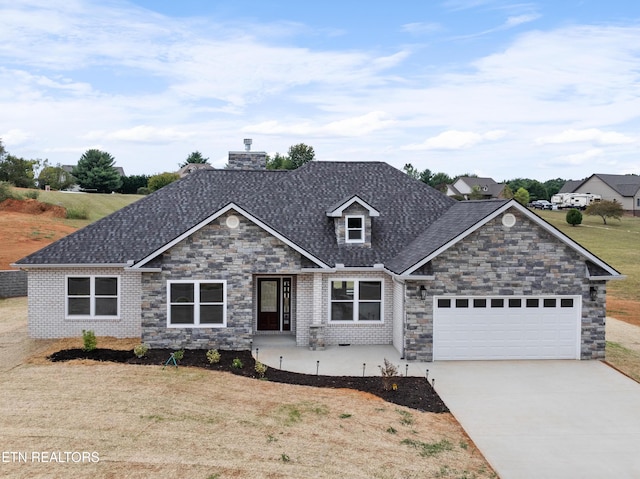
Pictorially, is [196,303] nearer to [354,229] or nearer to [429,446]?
[354,229]

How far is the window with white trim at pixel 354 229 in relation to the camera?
22156 millimetres

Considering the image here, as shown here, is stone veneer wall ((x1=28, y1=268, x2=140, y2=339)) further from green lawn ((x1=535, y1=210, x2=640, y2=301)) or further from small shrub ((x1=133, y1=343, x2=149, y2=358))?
green lawn ((x1=535, y1=210, x2=640, y2=301))

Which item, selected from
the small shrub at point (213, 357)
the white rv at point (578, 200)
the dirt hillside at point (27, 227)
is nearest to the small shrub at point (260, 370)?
the small shrub at point (213, 357)

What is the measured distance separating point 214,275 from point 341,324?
4.91 meters

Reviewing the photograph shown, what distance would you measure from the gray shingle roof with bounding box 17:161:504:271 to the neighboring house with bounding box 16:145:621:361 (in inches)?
3.1

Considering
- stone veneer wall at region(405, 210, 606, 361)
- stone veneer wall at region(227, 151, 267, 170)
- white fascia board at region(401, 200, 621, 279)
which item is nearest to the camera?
white fascia board at region(401, 200, 621, 279)

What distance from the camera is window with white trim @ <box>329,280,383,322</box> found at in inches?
837

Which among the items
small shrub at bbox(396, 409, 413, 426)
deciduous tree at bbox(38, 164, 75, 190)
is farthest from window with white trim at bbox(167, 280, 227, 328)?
deciduous tree at bbox(38, 164, 75, 190)

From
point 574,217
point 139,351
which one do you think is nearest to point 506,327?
point 139,351

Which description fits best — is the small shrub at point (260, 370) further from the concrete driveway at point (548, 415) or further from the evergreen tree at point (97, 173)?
the evergreen tree at point (97, 173)

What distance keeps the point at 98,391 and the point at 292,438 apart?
5887 millimetres

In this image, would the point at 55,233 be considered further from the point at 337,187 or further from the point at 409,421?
the point at 409,421

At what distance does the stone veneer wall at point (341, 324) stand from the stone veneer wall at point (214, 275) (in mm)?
1691

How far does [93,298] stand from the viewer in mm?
21359
